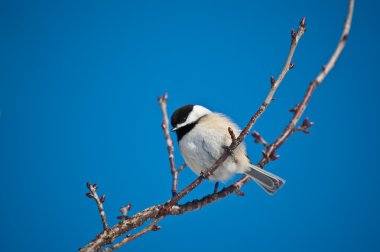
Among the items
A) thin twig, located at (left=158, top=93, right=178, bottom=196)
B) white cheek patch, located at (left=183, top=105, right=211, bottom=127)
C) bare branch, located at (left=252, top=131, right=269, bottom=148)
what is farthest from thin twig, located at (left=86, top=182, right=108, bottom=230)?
white cheek patch, located at (left=183, top=105, right=211, bottom=127)

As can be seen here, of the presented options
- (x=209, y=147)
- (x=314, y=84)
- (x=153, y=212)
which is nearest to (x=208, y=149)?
(x=209, y=147)

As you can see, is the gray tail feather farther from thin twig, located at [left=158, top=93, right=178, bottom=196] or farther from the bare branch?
the bare branch

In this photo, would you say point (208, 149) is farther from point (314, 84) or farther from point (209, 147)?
point (314, 84)

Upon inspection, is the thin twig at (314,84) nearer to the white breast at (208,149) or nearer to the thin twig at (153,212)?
the thin twig at (153,212)

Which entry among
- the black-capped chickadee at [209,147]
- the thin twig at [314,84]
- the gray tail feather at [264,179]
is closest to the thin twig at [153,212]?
the thin twig at [314,84]

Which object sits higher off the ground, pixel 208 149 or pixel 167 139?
pixel 208 149

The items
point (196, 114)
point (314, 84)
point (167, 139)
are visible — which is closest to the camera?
point (314, 84)

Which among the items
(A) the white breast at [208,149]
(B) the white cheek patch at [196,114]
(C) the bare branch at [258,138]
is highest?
(B) the white cheek patch at [196,114]

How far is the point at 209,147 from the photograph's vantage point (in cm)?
327

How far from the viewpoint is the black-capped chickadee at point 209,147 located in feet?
10.2

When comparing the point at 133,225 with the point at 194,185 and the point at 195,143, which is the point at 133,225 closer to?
the point at 194,185

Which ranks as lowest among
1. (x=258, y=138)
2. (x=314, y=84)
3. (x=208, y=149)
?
(x=314, y=84)

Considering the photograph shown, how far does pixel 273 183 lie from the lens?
119 inches

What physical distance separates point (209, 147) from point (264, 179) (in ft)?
1.76
